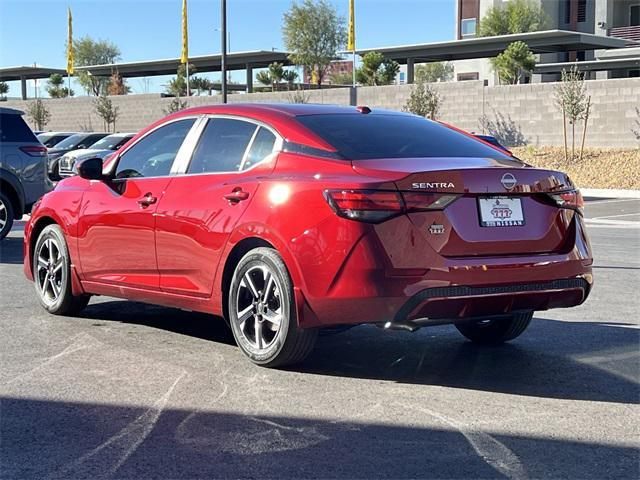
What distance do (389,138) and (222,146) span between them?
3.78 ft

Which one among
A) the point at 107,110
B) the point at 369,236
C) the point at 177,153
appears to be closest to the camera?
the point at 369,236

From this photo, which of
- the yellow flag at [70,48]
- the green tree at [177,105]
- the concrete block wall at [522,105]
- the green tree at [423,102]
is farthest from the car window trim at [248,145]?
the yellow flag at [70,48]

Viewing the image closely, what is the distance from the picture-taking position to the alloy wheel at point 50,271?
7895mm

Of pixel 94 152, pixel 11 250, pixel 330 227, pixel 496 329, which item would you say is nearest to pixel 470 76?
pixel 94 152

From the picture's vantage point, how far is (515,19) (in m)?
65.9

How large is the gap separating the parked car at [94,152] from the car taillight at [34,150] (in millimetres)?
8763

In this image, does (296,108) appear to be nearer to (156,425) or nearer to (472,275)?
(472,275)

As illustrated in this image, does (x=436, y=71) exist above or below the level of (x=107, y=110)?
above

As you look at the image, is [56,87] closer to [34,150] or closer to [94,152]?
[94,152]

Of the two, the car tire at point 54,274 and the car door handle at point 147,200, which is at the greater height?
the car door handle at point 147,200

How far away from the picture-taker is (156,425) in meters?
4.81

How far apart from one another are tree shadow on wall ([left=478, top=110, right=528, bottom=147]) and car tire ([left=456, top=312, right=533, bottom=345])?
30.4m

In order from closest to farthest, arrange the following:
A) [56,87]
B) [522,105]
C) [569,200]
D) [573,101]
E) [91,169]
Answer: [569,200]
[91,169]
[573,101]
[522,105]
[56,87]

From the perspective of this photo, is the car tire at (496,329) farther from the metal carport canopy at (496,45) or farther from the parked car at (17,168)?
the metal carport canopy at (496,45)
